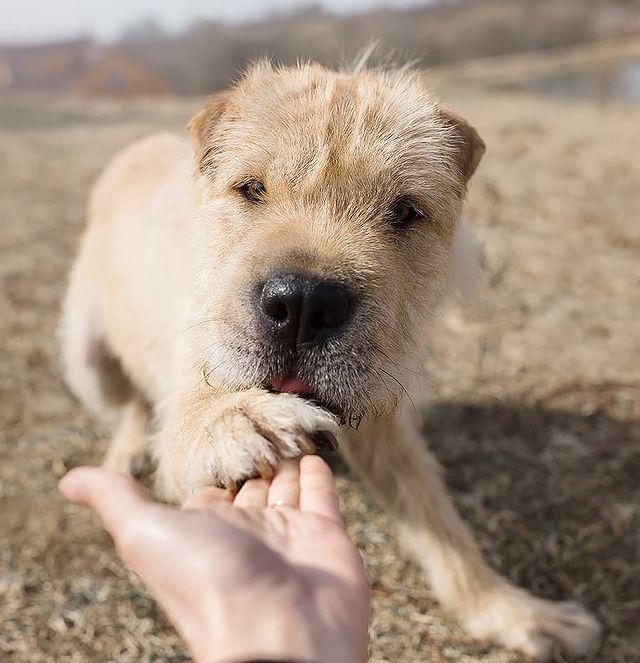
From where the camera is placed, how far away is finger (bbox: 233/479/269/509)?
1.83 m

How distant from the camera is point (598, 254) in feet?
20.9

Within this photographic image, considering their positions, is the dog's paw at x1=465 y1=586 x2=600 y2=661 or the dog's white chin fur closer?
the dog's paw at x1=465 y1=586 x2=600 y2=661

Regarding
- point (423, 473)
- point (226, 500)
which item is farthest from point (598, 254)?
point (226, 500)

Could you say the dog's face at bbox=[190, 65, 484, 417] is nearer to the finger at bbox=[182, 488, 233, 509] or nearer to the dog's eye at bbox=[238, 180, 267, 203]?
the dog's eye at bbox=[238, 180, 267, 203]

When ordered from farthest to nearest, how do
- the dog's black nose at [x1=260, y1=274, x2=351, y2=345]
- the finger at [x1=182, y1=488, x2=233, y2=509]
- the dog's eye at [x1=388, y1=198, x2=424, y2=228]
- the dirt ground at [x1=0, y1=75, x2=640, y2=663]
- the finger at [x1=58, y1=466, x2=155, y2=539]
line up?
the dirt ground at [x1=0, y1=75, x2=640, y2=663], the dog's eye at [x1=388, y1=198, x2=424, y2=228], the dog's black nose at [x1=260, y1=274, x2=351, y2=345], the finger at [x1=182, y1=488, x2=233, y2=509], the finger at [x1=58, y1=466, x2=155, y2=539]

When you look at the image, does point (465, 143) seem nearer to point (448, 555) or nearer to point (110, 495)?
point (448, 555)

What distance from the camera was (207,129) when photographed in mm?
2801

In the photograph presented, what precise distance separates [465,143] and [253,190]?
0.90 metres

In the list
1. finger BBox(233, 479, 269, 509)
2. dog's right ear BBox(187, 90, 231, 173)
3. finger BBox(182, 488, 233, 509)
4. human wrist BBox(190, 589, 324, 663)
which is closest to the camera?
human wrist BBox(190, 589, 324, 663)

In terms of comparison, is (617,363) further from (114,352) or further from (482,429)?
(114,352)

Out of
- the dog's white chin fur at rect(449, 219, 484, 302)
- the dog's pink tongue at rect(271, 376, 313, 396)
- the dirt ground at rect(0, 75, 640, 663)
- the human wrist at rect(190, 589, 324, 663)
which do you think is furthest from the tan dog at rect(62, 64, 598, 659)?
the human wrist at rect(190, 589, 324, 663)

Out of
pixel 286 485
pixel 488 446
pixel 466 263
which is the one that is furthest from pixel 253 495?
pixel 488 446

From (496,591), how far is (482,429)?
1.24 m

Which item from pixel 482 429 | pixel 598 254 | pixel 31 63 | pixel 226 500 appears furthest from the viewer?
pixel 31 63
